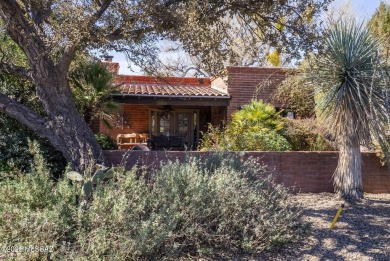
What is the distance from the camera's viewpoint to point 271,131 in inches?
405

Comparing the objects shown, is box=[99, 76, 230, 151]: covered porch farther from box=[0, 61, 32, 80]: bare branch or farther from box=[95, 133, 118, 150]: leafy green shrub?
box=[0, 61, 32, 80]: bare branch

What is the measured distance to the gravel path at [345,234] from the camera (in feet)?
16.9

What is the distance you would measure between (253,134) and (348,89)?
2838mm

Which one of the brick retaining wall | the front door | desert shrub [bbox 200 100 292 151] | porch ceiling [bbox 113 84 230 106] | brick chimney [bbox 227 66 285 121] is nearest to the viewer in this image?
the brick retaining wall

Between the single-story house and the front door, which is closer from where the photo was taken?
the single-story house

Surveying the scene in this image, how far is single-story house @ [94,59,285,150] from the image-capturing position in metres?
13.7

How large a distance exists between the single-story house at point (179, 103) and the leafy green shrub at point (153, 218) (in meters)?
5.81

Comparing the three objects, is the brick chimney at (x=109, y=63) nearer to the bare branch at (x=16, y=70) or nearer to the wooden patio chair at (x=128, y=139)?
the bare branch at (x=16, y=70)

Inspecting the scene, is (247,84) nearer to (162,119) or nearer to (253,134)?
(253,134)

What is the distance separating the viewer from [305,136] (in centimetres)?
1109

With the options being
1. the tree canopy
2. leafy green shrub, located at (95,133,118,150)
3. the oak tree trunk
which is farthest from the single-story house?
the oak tree trunk

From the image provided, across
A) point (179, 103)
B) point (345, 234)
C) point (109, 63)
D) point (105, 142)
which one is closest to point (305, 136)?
point (179, 103)

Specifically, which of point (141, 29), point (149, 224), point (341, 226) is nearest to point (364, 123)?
point (341, 226)

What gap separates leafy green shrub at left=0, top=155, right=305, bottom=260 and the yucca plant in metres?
2.70
